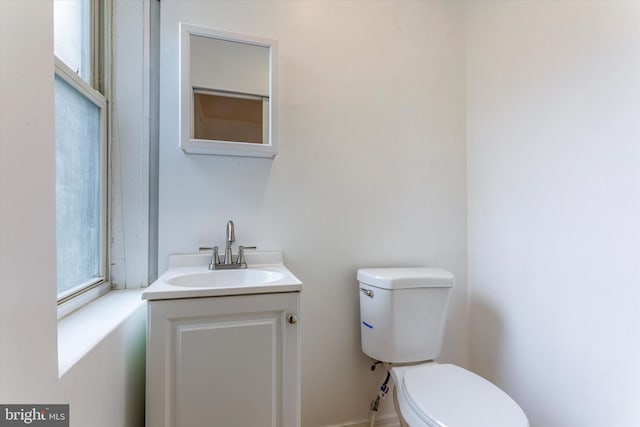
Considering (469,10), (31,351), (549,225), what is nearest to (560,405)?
(549,225)

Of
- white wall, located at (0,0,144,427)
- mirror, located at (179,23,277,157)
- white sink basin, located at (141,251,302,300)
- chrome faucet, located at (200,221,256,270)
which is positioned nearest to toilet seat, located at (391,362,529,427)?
white sink basin, located at (141,251,302,300)

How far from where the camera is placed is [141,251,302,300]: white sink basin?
85 cm

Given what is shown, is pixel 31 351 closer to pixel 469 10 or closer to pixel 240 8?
pixel 240 8

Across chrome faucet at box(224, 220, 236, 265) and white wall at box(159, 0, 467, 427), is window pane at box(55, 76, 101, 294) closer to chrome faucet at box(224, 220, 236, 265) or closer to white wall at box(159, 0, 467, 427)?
white wall at box(159, 0, 467, 427)

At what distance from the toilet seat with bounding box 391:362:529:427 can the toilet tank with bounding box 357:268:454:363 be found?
0.09 metres

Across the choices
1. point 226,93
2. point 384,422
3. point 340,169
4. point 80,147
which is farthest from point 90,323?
point 384,422

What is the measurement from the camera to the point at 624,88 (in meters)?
0.93

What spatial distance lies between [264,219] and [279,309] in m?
0.47

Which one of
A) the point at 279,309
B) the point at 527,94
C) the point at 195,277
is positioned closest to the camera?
the point at 279,309

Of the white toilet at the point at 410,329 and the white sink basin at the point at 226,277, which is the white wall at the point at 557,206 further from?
the white sink basin at the point at 226,277

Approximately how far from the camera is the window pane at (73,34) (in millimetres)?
864

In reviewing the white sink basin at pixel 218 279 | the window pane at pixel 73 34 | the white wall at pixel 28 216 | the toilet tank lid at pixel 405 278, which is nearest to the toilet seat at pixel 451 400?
the toilet tank lid at pixel 405 278

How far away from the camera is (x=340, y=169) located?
54.3 inches

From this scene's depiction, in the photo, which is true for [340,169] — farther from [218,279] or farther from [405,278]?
[218,279]
